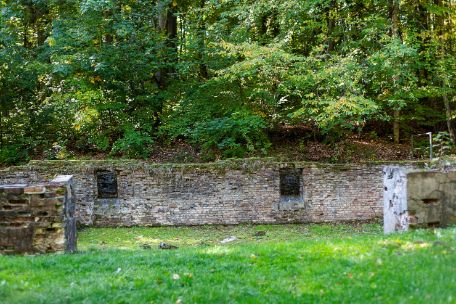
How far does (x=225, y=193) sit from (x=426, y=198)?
22.8ft

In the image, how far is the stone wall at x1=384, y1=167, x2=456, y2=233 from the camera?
7887 millimetres

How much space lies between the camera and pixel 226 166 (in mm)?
14023

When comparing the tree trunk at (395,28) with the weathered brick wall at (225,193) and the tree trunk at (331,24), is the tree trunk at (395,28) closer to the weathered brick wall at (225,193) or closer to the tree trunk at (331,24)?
the tree trunk at (331,24)

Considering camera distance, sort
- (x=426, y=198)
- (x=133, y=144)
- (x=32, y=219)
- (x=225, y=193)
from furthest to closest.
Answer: (x=133, y=144) < (x=225, y=193) < (x=426, y=198) < (x=32, y=219)

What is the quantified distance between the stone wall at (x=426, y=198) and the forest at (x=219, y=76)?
6.71 metres

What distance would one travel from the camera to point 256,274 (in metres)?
5.95

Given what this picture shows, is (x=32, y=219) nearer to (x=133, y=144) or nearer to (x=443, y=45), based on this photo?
(x=133, y=144)

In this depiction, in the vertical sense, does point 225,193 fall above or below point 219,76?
below

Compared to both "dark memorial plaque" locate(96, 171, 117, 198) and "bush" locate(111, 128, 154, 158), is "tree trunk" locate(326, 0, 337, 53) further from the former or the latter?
"dark memorial plaque" locate(96, 171, 117, 198)

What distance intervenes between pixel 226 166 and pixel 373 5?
9.39 meters

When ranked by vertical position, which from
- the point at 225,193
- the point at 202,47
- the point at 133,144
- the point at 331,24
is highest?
the point at 331,24

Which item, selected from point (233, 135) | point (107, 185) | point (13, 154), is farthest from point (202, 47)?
point (13, 154)

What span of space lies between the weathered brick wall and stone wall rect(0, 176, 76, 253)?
6160 mm

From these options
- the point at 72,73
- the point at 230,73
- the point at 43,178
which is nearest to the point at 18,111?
the point at 72,73
